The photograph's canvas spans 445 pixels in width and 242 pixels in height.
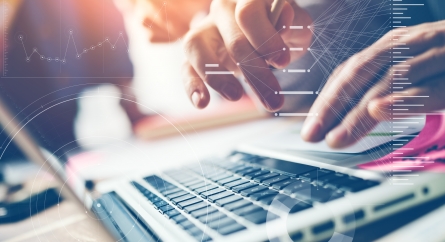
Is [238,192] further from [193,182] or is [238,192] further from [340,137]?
[340,137]

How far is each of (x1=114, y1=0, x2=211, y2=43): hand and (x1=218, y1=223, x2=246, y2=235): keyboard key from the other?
335 mm

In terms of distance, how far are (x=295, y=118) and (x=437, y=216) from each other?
27 cm

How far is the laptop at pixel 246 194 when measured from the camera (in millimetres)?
582

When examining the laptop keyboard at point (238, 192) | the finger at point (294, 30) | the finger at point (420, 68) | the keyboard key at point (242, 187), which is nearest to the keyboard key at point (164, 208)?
the laptop keyboard at point (238, 192)

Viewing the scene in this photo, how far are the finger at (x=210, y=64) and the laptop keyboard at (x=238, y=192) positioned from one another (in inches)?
5.1

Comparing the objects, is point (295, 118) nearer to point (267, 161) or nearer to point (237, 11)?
point (267, 161)

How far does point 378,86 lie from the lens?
0.65 meters

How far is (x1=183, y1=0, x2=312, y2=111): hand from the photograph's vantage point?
0.65 metres

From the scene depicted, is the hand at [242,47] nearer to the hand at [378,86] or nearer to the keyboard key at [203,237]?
the hand at [378,86]

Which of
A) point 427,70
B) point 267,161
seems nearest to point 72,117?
point 267,161

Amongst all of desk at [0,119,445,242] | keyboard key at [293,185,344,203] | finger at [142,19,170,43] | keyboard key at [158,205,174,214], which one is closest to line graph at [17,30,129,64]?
finger at [142,19,170,43]

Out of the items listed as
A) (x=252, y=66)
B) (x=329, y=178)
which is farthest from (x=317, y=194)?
(x=252, y=66)

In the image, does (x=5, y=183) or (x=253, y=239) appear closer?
(x=253, y=239)

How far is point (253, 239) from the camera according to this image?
56 cm
